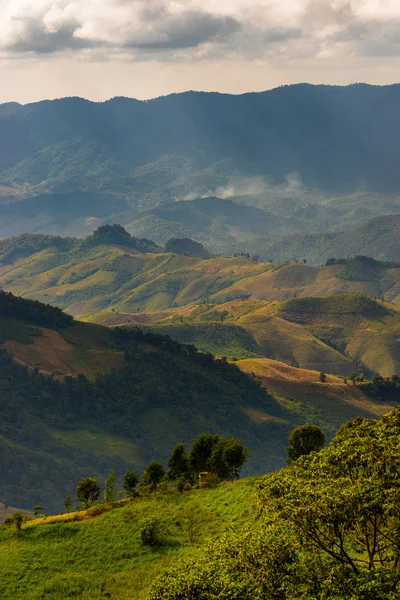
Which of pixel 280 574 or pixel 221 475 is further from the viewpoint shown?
pixel 221 475

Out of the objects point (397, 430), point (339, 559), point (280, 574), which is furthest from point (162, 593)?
point (397, 430)

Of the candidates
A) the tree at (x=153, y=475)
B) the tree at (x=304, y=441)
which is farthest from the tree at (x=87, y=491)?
the tree at (x=304, y=441)

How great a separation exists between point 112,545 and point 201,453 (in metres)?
35.5

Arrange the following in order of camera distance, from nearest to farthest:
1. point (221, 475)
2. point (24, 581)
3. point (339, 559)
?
1. point (339, 559)
2. point (24, 581)
3. point (221, 475)

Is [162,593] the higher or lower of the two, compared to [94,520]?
higher

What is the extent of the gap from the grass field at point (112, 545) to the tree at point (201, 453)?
1912cm

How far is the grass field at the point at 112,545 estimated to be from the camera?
78000 mm

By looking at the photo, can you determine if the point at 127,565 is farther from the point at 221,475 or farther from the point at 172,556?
the point at 221,475

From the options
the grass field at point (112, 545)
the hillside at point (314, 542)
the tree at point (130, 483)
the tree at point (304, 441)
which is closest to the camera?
the hillside at point (314, 542)

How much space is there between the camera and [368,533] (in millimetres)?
48594

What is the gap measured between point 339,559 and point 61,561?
46.4 m

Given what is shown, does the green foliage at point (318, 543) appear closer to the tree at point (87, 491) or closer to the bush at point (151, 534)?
the bush at point (151, 534)

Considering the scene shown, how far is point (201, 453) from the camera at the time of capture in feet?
395

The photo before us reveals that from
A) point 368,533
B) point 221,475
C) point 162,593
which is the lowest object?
point 221,475
